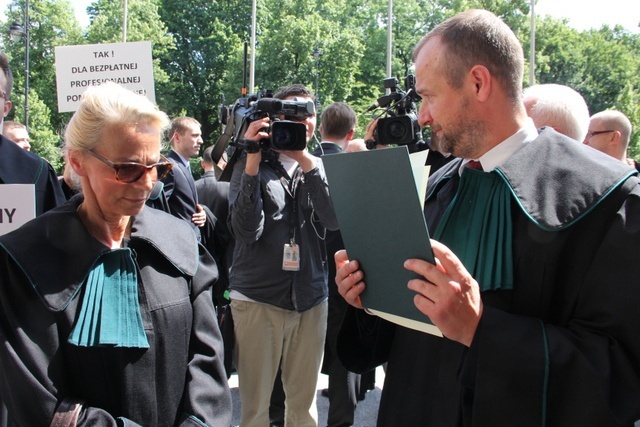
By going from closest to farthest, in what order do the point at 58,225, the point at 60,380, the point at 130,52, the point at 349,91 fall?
the point at 60,380 → the point at 58,225 → the point at 130,52 → the point at 349,91

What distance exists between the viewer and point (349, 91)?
32.8 metres

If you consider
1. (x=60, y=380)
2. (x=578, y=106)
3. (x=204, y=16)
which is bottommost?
(x=60, y=380)

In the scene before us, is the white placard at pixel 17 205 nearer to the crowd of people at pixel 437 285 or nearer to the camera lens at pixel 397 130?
the crowd of people at pixel 437 285

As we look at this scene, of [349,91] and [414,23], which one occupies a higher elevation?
[414,23]

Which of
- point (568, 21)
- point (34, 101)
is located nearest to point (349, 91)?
point (34, 101)

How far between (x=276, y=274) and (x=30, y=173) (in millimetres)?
1554

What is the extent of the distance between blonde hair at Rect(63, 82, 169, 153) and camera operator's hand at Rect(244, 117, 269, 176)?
151cm

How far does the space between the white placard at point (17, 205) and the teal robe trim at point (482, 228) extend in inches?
69.2

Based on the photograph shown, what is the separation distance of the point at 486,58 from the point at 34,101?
29258 mm

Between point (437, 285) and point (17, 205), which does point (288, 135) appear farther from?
point (437, 285)

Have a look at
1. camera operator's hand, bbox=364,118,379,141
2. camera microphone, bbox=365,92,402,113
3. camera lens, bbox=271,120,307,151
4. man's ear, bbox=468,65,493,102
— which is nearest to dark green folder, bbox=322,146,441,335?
man's ear, bbox=468,65,493,102

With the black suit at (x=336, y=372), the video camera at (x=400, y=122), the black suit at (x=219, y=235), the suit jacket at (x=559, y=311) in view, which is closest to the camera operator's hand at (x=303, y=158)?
the video camera at (x=400, y=122)

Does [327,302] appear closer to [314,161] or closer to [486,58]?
[314,161]

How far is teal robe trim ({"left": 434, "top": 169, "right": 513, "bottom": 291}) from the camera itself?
1667mm
